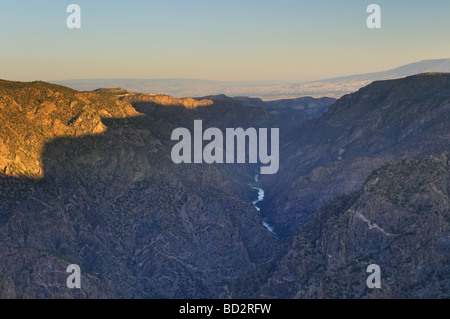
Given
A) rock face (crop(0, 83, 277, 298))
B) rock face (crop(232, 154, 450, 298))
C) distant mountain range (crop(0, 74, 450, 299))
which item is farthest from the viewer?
rock face (crop(0, 83, 277, 298))

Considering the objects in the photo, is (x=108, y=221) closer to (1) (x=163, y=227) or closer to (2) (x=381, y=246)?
(1) (x=163, y=227)

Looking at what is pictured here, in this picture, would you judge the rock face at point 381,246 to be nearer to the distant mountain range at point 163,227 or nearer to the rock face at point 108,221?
the distant mountain range at point 163,227

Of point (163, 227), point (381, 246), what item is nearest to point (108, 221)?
point (163, 227)

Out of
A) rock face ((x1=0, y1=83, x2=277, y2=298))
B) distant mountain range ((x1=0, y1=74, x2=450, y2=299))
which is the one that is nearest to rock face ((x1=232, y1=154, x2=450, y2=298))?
distant mountain range ((x1=0, y1=74, x2=450, y2=299))

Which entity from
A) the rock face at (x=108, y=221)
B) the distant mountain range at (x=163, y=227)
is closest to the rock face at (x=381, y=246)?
the distant mountain range at (x=163, y=227)

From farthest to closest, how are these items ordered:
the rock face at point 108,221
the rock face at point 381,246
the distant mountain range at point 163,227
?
1. the rock face at point 108,221
2. the distant mountain range at point 163,227
3. the rock face at point 381,246

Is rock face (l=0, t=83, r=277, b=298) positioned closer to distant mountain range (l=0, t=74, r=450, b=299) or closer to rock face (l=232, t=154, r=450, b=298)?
distant mountain range (l=0, t=74, r=450, b=299)

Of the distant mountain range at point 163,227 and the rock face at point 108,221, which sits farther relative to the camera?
the rock face at point 108,221
